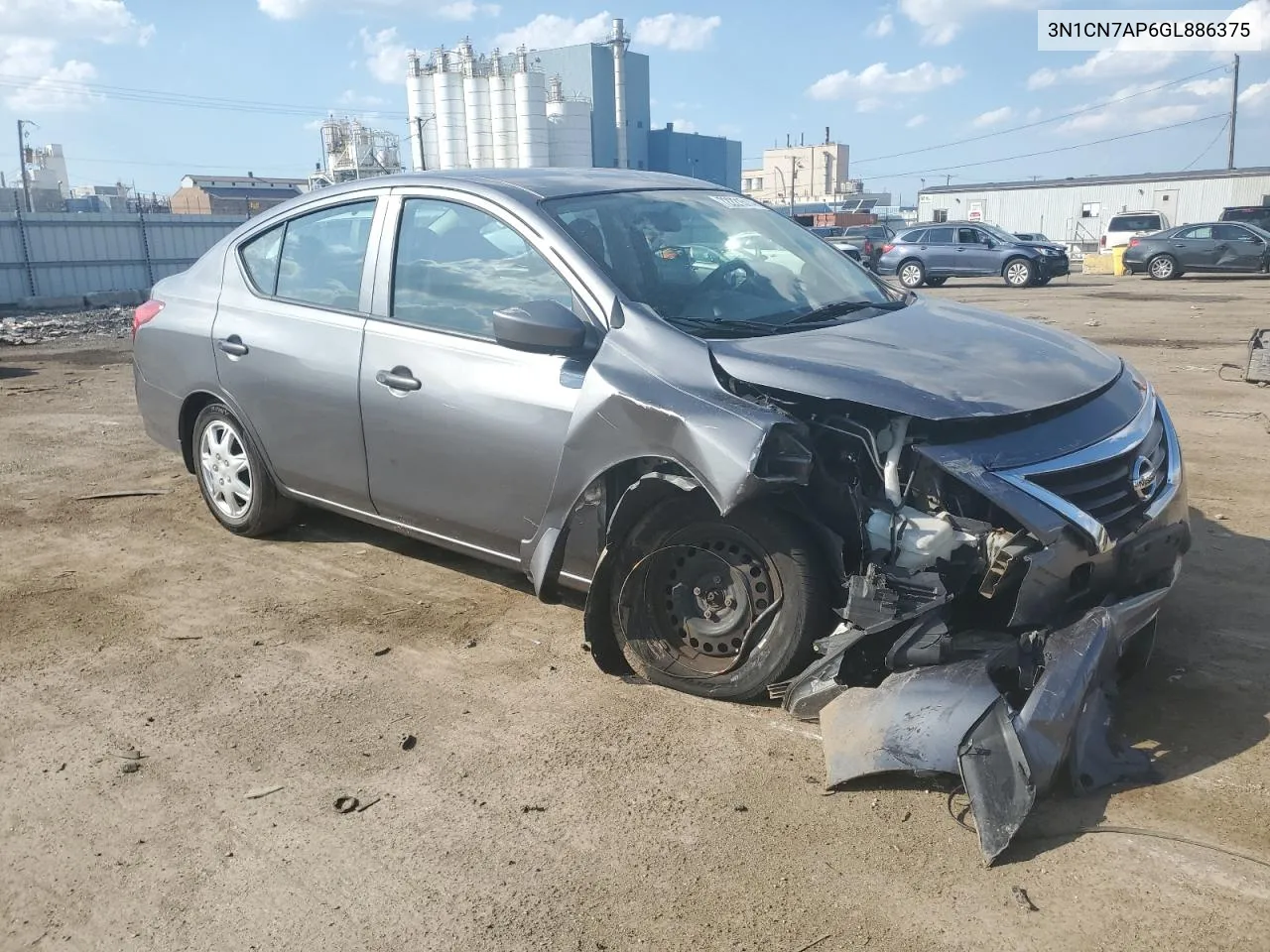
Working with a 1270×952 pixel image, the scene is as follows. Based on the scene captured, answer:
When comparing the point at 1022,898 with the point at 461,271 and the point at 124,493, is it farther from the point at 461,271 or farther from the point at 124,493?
the point at 124,493

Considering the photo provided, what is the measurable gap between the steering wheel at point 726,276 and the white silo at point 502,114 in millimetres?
56026

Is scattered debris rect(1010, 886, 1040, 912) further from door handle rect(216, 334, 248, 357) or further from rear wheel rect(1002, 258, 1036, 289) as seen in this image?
rear wheel rect(1002, 258, 1036, 289)

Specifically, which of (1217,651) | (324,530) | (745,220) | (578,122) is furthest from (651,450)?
(578,122)

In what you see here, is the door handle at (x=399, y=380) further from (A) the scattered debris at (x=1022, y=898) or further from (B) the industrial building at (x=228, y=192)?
(B) the industrial building at (x=228, y=192)

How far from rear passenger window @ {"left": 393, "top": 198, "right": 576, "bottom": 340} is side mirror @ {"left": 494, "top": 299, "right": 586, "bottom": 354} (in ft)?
0.52

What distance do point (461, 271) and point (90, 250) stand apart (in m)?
23.4

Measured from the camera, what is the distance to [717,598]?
3.58 m

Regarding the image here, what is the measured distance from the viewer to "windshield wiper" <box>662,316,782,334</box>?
3.75m

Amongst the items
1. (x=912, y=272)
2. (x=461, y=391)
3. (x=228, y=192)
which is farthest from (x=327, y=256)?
(x=228, y=192)

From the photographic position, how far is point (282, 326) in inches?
192

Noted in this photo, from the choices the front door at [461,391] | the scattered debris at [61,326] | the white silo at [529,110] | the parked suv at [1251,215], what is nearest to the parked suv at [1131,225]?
the parked suv at [1251,215]

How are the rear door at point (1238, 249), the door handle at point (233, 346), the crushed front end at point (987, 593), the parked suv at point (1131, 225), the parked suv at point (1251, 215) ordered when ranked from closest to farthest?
the crushed front end at point (987, 593)
the door handle at point (233, 346)
the rear door at point (1238, 249)
the parked suv at point (1251, 215)
the parked suv at point (1131, 225)

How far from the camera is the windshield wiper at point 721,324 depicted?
3752 mm

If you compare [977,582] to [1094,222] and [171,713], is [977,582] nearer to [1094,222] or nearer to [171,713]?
[171,713]
